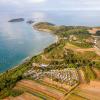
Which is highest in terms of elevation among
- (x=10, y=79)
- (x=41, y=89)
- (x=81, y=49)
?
(x=81, y=49)

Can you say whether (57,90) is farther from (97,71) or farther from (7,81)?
(97,71)

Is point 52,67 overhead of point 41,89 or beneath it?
overhead

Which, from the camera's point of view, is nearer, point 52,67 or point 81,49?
point 52,67

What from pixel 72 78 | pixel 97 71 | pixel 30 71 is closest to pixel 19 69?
pixel 30 71

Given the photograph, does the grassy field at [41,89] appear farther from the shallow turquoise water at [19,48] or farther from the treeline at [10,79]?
the shallow turquoise water at [19,48]

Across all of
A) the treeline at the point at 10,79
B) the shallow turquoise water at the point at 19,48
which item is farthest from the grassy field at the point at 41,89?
the shallow turquoise water at the point at 19,48

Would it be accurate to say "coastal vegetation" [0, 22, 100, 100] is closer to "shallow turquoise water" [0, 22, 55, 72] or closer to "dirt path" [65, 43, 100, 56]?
"dirt path" [65, 43, 100, 56]

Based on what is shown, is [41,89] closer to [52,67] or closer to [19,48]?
[52,67]

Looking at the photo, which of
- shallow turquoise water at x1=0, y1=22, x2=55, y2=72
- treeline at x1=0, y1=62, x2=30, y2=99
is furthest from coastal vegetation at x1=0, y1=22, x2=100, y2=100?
shallow turquoise water at x1=0, y1=22, x2=55, y2=72

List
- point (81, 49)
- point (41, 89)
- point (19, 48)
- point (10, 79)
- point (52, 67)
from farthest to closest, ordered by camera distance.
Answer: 1. point (19, 48)
2. point (81, 49)
3. point (52, 67)
4. point (10, 79)
5. point (41, 89)

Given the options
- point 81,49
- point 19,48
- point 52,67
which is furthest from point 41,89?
point 19,48

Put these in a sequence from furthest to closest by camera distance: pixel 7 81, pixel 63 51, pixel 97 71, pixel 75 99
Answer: pixel 63 51 < pixel 97 71 < pixel 7 81 < pixel 75 99
